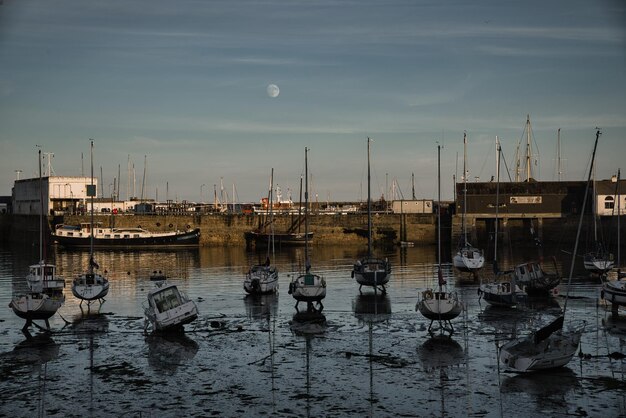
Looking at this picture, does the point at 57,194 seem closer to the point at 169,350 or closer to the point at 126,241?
the point at 126,241

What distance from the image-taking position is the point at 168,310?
34.8 meters

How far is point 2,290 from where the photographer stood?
52.9 meters

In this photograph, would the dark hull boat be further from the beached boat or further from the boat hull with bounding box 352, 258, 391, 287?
the beached boat

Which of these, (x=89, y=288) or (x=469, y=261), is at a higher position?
(x=469, y=261)

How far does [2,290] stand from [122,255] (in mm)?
36229

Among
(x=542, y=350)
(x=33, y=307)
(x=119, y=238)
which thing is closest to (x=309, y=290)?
(x=33, y=307)

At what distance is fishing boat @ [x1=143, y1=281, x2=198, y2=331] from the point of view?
1361 inches

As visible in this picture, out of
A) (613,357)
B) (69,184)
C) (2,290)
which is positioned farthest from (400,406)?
(69,184)

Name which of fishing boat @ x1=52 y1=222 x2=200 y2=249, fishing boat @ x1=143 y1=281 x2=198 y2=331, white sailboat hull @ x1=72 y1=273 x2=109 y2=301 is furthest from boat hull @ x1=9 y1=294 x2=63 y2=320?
fishing boat @ x1=52 y1=222 x2=200 y2=249

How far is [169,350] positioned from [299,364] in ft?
22.1

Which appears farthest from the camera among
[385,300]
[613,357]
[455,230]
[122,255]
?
[455,230]

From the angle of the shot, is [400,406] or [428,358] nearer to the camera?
[400,406]

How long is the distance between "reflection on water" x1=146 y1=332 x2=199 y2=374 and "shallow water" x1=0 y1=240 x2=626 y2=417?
8 centimetres

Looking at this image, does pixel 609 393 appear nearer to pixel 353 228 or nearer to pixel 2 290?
pixel 2 290
